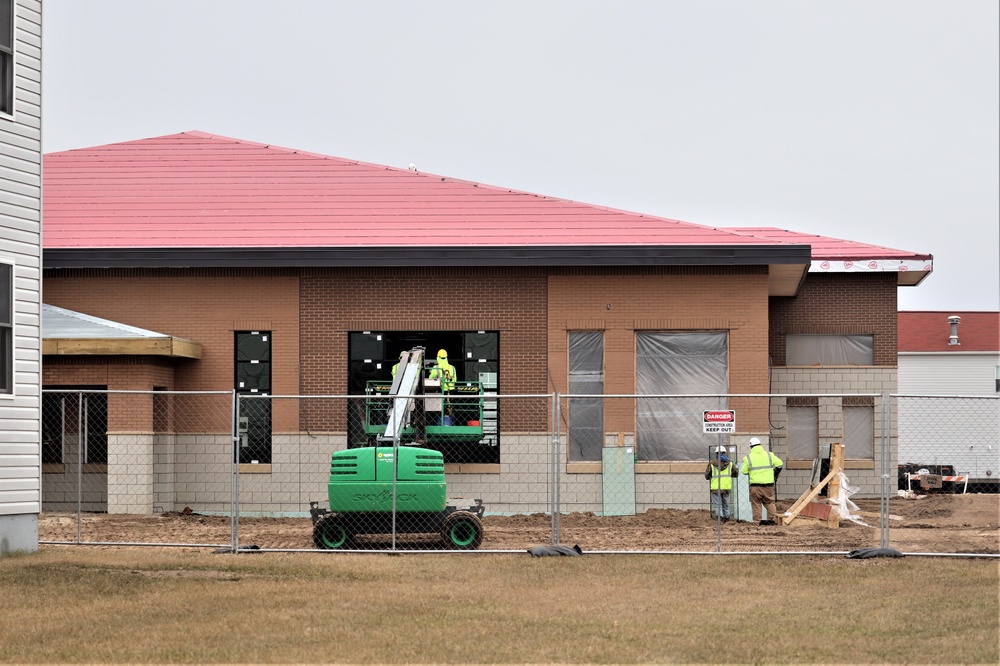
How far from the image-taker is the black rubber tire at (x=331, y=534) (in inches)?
797

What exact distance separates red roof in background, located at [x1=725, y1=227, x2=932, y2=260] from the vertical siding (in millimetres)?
18196

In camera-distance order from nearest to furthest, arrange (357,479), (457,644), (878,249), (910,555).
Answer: (457,644) → (910,555) → (357,479) → (878,249)

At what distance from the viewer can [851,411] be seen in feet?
110

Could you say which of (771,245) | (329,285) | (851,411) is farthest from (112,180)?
(851,411)

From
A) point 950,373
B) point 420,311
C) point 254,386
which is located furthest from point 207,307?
point 950,373

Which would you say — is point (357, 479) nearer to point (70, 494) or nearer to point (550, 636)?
point (550, 636)

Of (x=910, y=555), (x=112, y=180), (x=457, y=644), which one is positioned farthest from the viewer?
(x=112, y=180)

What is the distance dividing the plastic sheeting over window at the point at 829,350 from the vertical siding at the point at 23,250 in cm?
2075

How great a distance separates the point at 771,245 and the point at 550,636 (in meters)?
17.1

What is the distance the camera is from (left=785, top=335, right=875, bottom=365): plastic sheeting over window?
111 feet

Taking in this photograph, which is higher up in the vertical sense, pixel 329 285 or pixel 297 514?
pixel 329 285

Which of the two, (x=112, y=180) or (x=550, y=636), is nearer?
(x=550, y=636)

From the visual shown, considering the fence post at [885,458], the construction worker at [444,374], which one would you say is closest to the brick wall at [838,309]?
the construction worker at [444,374]

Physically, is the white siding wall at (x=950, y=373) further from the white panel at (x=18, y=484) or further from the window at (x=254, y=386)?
the white panel at (x=18, y=484)
